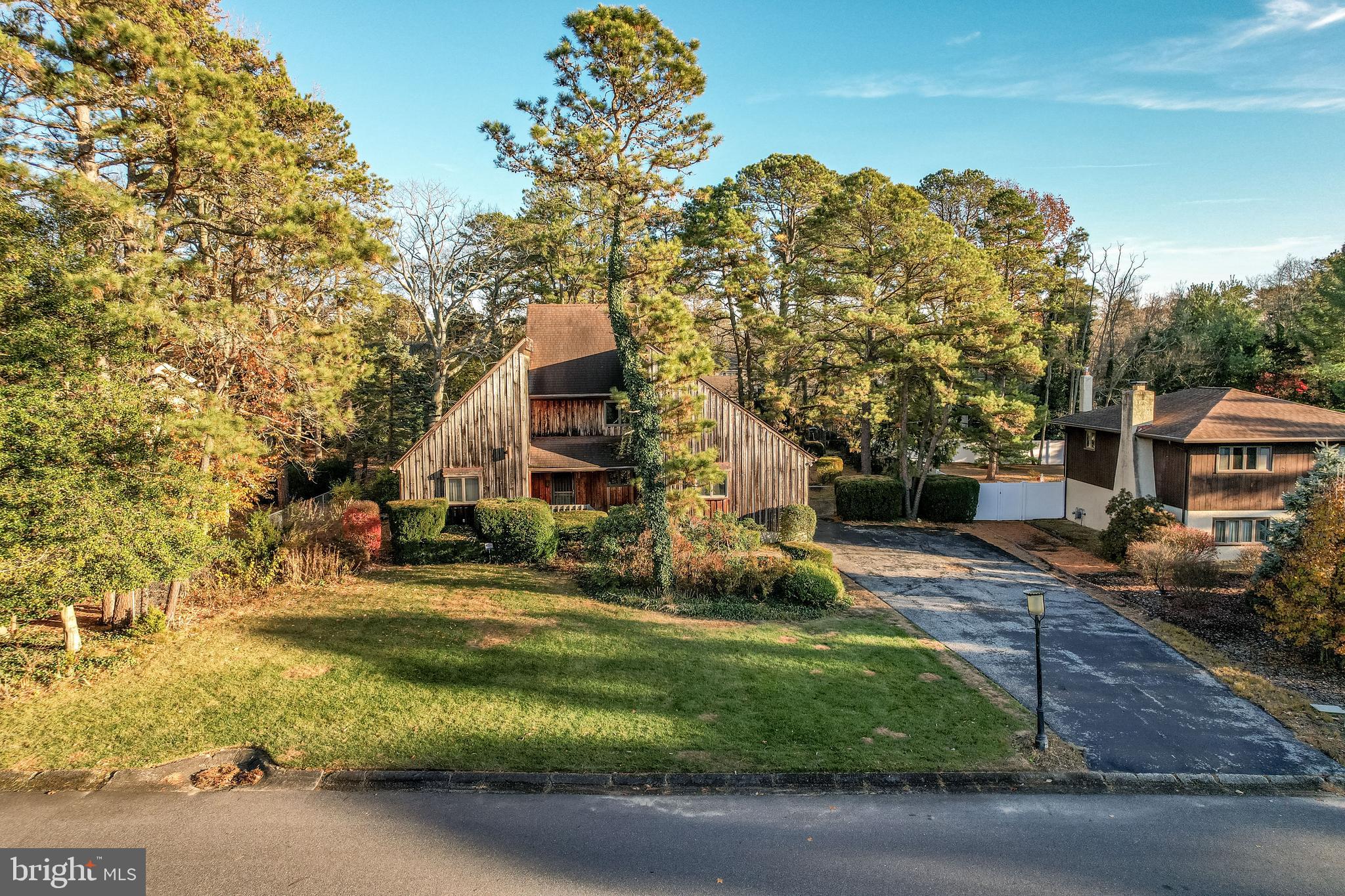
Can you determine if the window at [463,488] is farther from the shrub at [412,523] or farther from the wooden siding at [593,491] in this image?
the shrub at [412,523]

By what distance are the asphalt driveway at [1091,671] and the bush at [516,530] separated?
903 centimetres

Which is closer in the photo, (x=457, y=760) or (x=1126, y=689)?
(x=457, y=760)

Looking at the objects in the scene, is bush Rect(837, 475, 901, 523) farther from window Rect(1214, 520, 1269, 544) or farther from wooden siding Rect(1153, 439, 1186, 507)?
window Rect(1214, 520, 1269, 544)

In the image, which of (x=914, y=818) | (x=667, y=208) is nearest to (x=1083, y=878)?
(x=914, y=818)

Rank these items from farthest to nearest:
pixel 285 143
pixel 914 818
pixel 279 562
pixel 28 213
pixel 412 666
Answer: pixel 279 562 → pixel 285 143 → pixel 412 666 → pixel 28 213 → pixel 914 818

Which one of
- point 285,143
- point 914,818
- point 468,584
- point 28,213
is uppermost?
point 285,143

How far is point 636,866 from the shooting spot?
711 centimetres

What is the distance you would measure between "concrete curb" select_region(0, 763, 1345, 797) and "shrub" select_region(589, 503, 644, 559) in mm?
8730

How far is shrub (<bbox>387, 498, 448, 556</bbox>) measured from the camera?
19.4 meters

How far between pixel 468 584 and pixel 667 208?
10785 millimetres

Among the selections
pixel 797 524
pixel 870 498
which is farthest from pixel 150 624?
pixel 870 498

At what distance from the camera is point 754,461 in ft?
77.7

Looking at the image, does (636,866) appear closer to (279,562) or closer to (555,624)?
(555,624)

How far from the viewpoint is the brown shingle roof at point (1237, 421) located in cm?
2152
